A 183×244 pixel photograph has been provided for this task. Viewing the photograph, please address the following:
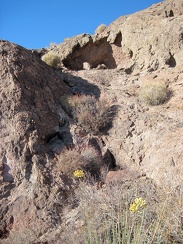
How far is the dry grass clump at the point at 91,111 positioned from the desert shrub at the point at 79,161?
1.20 meters

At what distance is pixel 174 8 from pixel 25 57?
6.92 meters

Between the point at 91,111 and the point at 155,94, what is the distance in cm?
193

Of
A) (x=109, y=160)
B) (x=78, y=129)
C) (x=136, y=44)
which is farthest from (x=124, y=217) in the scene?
(x=136, y=44)

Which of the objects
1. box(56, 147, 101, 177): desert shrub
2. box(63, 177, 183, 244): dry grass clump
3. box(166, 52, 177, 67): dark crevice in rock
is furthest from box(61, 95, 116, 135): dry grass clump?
box(166, 52, 177, 67): dark crevice in rock

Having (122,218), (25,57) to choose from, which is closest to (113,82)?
(25,57)

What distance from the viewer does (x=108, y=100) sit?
8.80 meters

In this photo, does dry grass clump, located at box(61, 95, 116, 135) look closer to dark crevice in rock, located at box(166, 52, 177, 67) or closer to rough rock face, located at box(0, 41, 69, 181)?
rough rock face, located at box(0, 41, 69, 181)

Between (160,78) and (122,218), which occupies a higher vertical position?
(160,78)

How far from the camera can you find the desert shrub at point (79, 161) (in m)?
6.24

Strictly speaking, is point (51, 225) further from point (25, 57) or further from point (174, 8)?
point (174, 8)

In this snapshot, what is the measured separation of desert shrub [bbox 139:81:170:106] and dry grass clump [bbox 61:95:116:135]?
3.32ft

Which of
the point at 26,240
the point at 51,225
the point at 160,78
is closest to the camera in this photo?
the point at 26,240

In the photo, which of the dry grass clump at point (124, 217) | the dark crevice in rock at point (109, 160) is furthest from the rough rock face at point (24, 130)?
the dark crevice in rock at point (109, 160)

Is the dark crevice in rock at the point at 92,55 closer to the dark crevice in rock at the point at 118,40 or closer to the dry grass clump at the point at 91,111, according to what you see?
the dark crevice in rock at the point at 118,40
